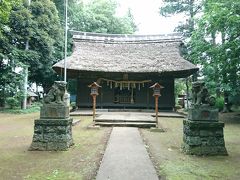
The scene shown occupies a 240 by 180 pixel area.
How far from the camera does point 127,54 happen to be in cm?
2236

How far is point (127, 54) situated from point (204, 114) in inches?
615

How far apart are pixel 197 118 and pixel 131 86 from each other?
14.0 m

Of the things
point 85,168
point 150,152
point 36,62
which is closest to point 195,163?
point 150,152

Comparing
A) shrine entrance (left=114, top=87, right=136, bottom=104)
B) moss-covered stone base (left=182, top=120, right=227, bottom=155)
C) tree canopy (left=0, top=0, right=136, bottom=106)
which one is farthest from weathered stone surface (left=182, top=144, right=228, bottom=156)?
tree canopy (left=0, top=0, right=136, bottom=106)

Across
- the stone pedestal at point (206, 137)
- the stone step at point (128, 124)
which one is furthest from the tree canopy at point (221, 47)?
the stone pedestal at point (206, 137)

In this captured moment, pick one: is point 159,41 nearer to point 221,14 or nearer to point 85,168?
point 221,14

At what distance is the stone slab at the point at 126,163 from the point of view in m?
4.91

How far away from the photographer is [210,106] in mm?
7363

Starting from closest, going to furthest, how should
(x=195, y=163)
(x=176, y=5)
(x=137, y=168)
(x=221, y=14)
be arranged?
1. (x=137, y=168)
2. (x=195, y=163)
3. (x=221, y=14)
4. (x=176, y=5)

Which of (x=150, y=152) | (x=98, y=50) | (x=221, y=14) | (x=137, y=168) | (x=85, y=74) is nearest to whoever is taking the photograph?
(x=137, y=168)

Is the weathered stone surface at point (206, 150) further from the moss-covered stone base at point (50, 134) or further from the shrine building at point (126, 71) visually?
the shrine building at point (126, 71)

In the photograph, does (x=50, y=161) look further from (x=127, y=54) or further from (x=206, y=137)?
(x=127, y=54)

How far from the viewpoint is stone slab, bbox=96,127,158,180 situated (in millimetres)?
4910

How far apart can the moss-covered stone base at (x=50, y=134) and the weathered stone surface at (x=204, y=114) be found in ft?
11.9
